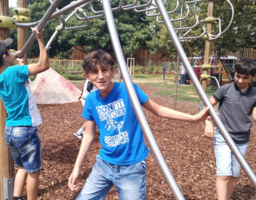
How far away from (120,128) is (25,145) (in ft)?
2.97

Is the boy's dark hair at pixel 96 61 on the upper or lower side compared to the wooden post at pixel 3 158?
upper

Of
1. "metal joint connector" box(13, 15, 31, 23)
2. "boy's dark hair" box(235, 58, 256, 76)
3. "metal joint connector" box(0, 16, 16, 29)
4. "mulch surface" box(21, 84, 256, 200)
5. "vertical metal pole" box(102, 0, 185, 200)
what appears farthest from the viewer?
"mulch surface" box(21, 84, 256, 200)

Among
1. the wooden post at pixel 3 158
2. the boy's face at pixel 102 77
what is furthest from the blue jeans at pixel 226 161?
the wooden post at pixel 3 158

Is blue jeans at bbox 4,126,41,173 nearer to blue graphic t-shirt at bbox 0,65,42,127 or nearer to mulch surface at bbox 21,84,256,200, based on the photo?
blue graphic t-shirt at bbox 0,65,42,127

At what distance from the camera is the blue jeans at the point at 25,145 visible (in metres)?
1.99

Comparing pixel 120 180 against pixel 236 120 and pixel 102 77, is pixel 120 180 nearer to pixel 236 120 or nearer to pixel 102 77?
pixel 102 77

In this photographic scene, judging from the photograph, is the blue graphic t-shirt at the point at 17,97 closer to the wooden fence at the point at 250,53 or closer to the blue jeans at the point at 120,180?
the blue jeans at the point at 120,180

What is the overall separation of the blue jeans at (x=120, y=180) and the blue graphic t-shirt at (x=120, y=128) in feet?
0.14

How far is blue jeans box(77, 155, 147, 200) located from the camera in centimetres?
153

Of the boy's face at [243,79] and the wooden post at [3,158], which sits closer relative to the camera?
the wooden post at [3,158]

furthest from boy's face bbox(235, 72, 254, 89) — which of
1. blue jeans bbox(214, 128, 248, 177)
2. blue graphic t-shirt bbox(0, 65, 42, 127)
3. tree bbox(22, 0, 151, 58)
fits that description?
tree bbox(22, 0, 151, 58)

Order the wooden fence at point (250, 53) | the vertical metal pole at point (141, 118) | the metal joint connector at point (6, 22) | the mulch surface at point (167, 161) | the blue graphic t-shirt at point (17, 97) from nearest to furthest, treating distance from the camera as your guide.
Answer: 1. the vertical metal pole at point (141, 118)
2. the metal joint connector at point (6, 22)
3. the blue graphic t-shirt at point (17, 97)
4. the mulch surface at point (167, 161)
5. the wooden fence at point (250, 53)

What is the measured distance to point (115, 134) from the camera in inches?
61.9

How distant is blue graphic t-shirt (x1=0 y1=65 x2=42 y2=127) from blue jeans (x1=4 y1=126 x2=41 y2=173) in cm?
5
